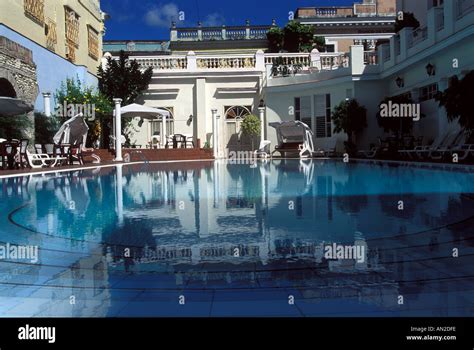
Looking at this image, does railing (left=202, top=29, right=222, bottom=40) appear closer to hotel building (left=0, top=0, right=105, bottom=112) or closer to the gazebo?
hotel building (left=0, top=0, right=105, bottom=112)

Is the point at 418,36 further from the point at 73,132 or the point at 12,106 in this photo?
the point at 12,106

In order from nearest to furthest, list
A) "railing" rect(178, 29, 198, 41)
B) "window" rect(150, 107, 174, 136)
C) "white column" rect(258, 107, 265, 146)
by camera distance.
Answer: "white column" rect(258, 107, 265, 146), "window" rect(150, 107, 174, 136), "railing" rect(178, 29, 198, 41)

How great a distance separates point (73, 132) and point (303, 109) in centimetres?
1157

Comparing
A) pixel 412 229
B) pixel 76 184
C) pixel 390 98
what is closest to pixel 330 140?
pixel 390 98

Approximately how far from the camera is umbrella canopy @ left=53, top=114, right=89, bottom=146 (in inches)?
664

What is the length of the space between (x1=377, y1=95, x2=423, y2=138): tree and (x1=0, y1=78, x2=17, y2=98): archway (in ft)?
43.8

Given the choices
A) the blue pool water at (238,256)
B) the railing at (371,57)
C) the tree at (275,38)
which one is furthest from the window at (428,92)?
the tree at (275,38)

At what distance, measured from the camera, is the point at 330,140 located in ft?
79.4

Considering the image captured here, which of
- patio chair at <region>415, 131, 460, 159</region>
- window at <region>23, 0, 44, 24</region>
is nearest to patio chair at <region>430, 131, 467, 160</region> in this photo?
patio chair at <region>415, 131, 460, 159</region>

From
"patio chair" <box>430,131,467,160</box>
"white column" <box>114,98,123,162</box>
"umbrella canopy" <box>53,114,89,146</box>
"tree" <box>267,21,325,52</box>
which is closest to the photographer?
"patio chair" <box>430,131,467,160</box>

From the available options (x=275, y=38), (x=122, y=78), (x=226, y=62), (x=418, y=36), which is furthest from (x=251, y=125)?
(x=275, y=38)

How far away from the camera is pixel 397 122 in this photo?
65.4 ft

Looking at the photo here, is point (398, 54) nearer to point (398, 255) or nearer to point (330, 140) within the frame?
point (330, 140)

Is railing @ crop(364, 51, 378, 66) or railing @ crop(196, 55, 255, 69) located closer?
railing @ crop(364, 51, 378, 66)
